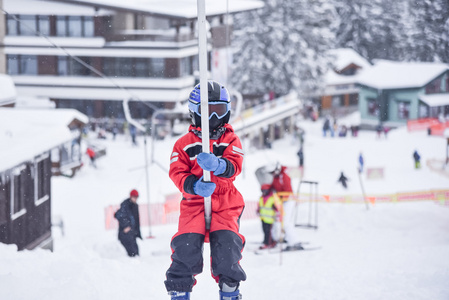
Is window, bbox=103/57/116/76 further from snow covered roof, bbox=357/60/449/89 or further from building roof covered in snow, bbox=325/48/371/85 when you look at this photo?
building roof covered in snow, bbox=325/48/371/85

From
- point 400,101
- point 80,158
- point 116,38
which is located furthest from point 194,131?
point 400,101

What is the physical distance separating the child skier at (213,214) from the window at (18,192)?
5.10 m

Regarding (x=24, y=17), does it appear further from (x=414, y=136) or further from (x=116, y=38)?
(x=414, y=136)

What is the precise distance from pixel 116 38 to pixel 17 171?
1572 centimetres

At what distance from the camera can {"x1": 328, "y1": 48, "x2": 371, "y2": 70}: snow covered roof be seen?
1457 inches

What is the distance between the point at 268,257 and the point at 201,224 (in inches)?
141

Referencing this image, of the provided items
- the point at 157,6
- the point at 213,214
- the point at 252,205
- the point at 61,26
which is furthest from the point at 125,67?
the point at 213,214

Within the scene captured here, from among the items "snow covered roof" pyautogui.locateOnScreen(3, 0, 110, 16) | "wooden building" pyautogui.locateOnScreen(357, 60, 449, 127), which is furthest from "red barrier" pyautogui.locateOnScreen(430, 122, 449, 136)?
"snow covered roof" pyautogui.locateOnScreen(3, 0, 110, 16)

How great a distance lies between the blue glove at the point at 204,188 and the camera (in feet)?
11.6

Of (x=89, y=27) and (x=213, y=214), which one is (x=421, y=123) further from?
(x=213, y=214)

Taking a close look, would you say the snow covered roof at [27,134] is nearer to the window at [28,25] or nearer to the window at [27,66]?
the window at [27,66]

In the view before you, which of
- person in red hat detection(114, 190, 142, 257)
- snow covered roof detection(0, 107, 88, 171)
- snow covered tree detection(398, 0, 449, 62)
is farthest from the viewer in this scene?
snow covered tree detection(398, 0, 449, 62)

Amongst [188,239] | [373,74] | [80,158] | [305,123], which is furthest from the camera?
[305,123]

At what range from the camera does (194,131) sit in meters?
3.80
